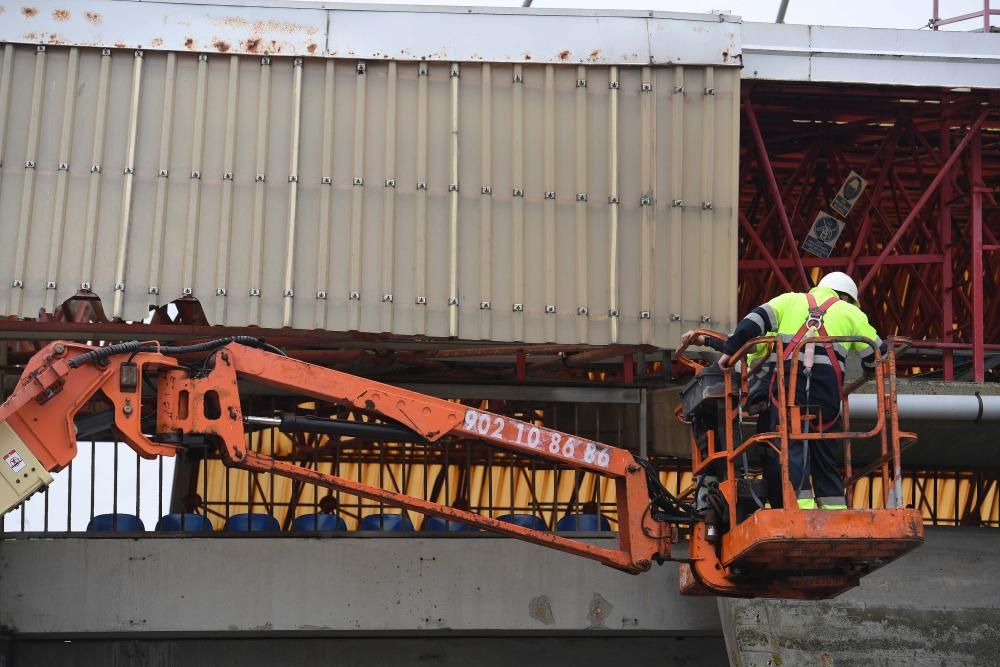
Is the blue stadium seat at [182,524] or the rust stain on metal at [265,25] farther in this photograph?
the blue stadium seat at [182,524]

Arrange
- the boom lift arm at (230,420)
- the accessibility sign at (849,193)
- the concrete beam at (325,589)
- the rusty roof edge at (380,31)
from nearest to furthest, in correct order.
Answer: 1. the boom lift arm at (230,420)
2. the rusty roof edge at (380,31)
3. the concrete beam at (325,589)
4. the accessibility sign at (849,193)

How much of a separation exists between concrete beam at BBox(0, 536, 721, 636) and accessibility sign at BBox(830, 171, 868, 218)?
17.9 ft

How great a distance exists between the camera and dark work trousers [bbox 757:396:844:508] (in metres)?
9.36

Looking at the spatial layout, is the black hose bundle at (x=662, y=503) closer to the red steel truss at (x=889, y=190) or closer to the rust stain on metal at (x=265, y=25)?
the red steel truss at (x=889, y=190)

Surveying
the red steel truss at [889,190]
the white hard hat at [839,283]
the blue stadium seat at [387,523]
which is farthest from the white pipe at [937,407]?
the blue stadium seat at [387,523]

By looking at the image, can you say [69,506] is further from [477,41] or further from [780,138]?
[780,138]

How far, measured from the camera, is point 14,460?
9.17 meters

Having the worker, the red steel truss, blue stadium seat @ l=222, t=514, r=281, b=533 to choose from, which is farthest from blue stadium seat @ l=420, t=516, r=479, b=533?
the worker

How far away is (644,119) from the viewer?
1427 cm

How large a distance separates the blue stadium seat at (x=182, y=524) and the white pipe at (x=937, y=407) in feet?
25.1

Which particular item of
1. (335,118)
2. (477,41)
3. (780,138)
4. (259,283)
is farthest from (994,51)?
(259,283)

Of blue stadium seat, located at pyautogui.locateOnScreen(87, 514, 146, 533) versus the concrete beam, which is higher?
blue stadium seat, located at pyautogui.locateOnScreen(87, 514, 146, 533)

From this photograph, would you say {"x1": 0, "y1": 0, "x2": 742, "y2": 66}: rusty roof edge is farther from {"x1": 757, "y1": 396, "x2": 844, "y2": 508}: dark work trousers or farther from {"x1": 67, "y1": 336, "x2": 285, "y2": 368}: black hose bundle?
{"x1": 757, "y1": 396, "x2": 844, "y2": 508}: dark work trousers

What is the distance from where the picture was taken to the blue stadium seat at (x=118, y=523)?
52.6 feet
